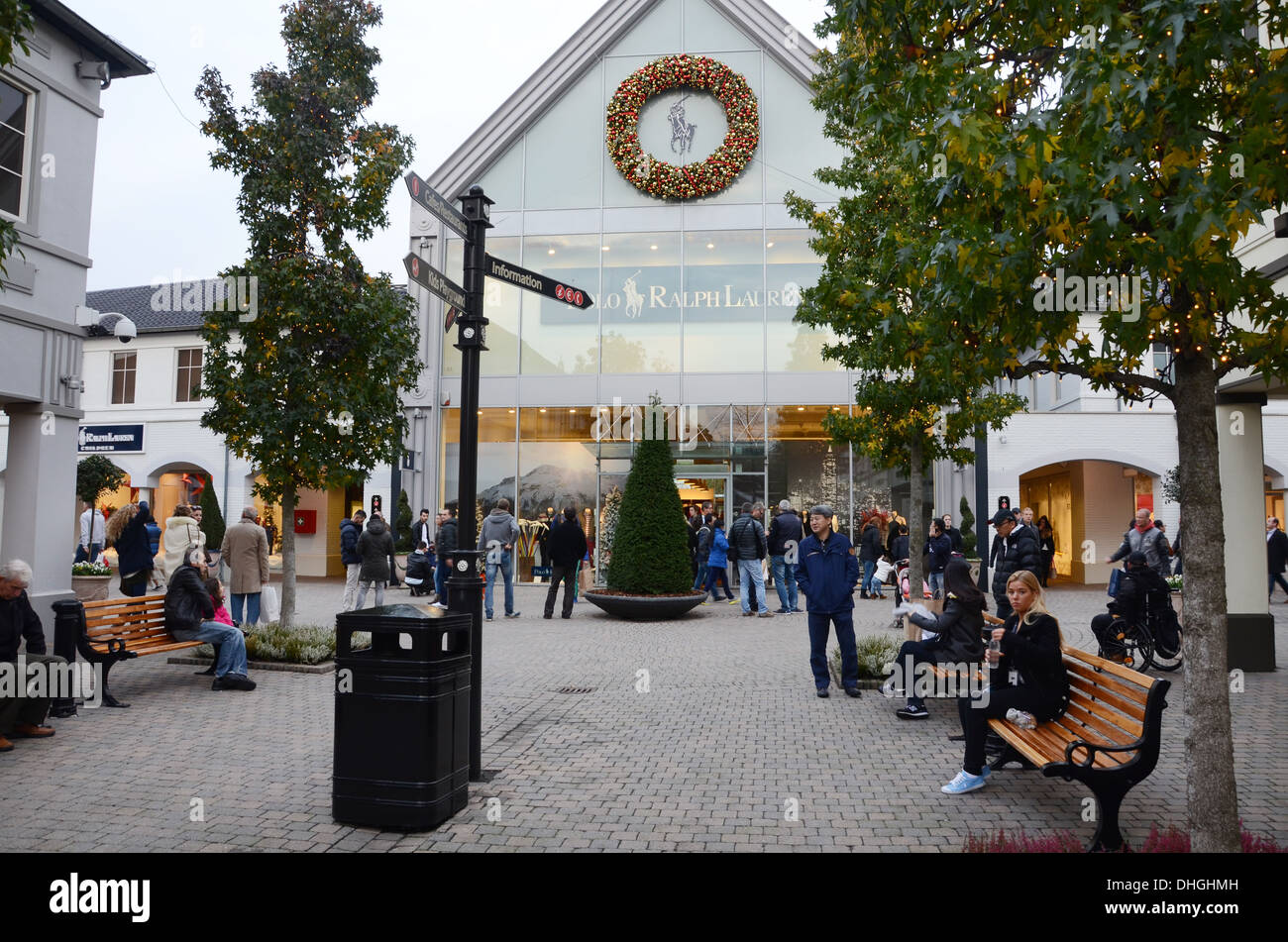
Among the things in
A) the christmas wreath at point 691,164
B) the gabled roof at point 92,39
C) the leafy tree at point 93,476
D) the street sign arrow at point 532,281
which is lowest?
the leafy tree at point 93,476

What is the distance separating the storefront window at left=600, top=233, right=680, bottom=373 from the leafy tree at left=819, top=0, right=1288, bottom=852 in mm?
16786

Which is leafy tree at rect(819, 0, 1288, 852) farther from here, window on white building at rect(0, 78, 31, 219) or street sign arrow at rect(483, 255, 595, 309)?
window on white building at rect(0, 78, 31, 219)

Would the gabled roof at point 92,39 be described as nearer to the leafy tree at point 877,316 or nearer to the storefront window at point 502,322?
the leafy tree at point 877,316

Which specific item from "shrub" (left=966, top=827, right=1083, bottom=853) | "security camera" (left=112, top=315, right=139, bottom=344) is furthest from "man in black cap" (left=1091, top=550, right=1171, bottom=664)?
"security camera" (left=112, top=315, right=139, bottom=344)

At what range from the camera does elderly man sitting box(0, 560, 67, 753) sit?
22.1 feet

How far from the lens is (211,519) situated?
24.0 meters

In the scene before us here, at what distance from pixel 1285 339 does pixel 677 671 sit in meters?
7.21

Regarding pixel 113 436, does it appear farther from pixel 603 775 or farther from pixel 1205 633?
pixel 1205 633

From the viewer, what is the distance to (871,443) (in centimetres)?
1022

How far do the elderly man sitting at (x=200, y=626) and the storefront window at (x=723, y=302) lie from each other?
1452 cm

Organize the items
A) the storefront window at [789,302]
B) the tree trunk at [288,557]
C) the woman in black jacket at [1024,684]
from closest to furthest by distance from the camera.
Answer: the woman in black jacket at [1024,684], the tree trunk at [288,557], the storefront window at [789,302]

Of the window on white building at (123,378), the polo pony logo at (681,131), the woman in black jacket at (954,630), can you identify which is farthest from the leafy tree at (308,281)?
the window on white building at (123,378)

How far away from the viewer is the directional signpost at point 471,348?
568 cm

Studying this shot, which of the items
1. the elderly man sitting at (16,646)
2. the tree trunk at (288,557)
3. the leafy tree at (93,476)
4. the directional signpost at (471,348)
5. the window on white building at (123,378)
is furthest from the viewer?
the window on white building at (123,378)
